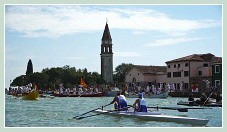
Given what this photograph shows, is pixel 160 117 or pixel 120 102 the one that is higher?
pixel 120 102

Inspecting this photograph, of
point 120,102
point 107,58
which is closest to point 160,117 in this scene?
point 120,102

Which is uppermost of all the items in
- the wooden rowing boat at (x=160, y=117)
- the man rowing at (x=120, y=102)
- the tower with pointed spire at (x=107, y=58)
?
the tower with pointed spire at (x=107, y=58)

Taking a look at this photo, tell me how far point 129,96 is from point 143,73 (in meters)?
11.7

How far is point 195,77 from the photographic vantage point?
5941cm

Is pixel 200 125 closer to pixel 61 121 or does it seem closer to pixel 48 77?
pixel 61 121

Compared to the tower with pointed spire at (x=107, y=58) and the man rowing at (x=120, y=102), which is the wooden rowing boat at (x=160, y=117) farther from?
the tower with pointed spire at (x=107, y=58)

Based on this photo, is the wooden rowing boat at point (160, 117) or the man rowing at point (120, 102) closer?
the wooden rowing boat at point (160, 117)

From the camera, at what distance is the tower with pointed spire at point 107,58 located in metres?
91.6

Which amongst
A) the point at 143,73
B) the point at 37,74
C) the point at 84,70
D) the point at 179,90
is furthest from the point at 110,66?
the point at 179,90

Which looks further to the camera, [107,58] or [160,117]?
[107,58]

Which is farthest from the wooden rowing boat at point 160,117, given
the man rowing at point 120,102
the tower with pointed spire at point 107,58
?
the tower with pointed spire at point 107,58

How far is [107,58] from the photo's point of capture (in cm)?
9275

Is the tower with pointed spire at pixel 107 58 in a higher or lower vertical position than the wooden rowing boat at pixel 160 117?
higher

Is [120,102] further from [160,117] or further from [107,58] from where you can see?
[107,58]
